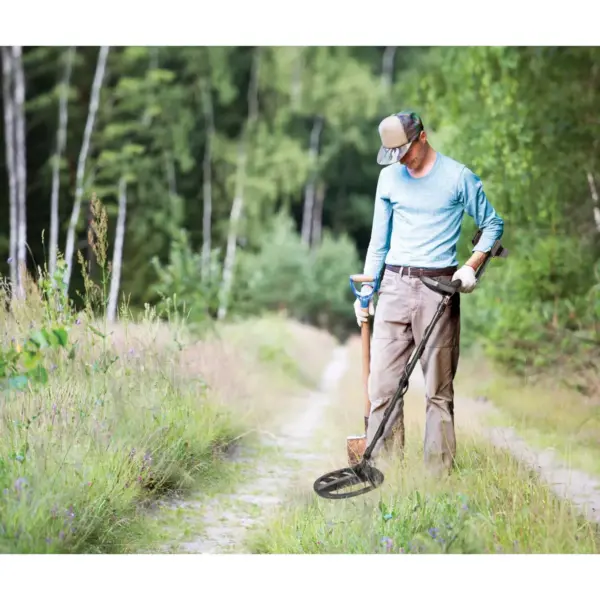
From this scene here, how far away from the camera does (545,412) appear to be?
417 cm

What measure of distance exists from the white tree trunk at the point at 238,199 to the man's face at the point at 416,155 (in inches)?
80.2

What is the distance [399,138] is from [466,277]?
2.03ft

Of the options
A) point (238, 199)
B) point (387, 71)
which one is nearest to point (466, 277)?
point (387, 71)

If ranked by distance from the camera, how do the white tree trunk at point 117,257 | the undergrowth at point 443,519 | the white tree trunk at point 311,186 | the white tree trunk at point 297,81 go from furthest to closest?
1. the white tree trunk at point 311,186
2. the white tree trunk at point 297,81
3. the white tree trunk at point 117,257
4. the undergrowth at point 443,519

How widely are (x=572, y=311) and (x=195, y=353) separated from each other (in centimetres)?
210

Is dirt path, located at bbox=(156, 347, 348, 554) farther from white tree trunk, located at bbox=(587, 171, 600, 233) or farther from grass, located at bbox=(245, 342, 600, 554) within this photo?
white tree trunk, located at bbox=(587, 171, 600, 233)

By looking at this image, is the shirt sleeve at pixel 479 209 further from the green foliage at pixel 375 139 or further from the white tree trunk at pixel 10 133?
the white tree trunk at pixel 10 133

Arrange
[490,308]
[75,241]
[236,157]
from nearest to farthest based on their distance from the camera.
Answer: [75,241] < [490,308] < [236,157]

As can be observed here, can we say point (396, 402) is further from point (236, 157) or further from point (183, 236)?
point (236, 157)

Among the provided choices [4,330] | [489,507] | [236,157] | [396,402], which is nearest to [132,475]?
[4,330]

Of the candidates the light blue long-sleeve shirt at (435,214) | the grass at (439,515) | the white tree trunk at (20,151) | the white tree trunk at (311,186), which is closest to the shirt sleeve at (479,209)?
the light blue long-sleeve shirt at (435,214)

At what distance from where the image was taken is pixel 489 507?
3.18 metres

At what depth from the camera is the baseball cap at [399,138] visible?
10.8ft

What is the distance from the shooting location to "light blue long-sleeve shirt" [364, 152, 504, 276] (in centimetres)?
327
